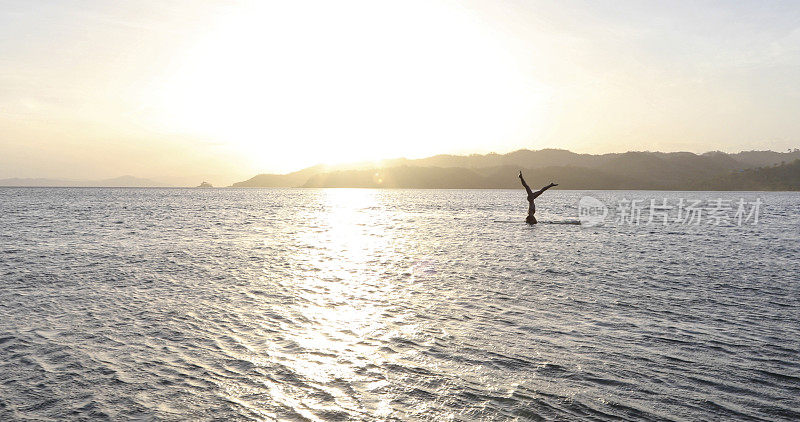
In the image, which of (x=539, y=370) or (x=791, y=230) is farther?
(x=791, y=230)

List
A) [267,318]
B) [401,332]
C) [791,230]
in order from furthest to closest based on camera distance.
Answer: [791,230], [267,318], [401,332]

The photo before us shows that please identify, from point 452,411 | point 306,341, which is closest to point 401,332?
point 306,341

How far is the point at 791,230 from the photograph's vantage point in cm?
5328

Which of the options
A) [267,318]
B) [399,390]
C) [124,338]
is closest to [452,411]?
[399,390]

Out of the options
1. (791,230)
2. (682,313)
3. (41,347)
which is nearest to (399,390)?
(41,347)

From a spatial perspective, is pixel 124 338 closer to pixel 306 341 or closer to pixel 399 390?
pixel 306 341

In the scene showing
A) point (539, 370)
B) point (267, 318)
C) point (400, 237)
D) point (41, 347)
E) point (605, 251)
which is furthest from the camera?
point (400, 237)

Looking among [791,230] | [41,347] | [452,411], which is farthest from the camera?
[791,230]

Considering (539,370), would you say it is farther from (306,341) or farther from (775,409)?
(306,341)

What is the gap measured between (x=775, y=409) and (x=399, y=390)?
7339mm

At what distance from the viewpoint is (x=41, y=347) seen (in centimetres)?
1244

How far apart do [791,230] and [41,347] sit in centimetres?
6935

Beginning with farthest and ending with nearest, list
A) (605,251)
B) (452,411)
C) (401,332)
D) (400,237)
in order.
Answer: (400,237)
(605,251)
(401,332)
(452,411)

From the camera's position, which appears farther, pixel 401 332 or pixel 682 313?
pixel 682 313
